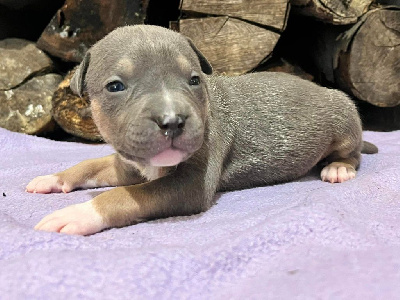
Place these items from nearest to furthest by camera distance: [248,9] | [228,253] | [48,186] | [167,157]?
1. [228,253]
2. [167,157]
3. [48,186]
4. [248,9]

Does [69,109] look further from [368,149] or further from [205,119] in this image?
[368,149]

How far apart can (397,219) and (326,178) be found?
997mm

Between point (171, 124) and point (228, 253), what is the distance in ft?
2.28

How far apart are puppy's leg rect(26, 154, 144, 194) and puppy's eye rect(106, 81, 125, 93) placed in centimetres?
78

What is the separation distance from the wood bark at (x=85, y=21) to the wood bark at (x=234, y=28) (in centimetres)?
63

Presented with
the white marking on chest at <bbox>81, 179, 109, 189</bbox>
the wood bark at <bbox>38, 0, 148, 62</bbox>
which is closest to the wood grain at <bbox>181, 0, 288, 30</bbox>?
the wood bark at <bbox>38, 0, 148, 62</bbox>

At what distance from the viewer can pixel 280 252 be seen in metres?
1.71

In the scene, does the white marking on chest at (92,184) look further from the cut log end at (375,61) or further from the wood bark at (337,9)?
the cut log end at (375,61)

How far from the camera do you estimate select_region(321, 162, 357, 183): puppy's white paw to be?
307cm

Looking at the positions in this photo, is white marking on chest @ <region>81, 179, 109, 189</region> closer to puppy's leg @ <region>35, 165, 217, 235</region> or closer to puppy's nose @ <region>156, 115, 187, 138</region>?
puppy's leg @ <region>35, 165, 217, 235</region>

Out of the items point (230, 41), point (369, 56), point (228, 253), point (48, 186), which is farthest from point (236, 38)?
point (228, 253)

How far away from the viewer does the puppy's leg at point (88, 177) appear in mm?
2918

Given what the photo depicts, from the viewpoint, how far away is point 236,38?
4.29 m

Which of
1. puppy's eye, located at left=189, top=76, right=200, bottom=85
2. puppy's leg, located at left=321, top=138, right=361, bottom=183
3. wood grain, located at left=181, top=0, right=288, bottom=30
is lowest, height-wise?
puppy's leg, located at left=321, top=138, right=361, bottom=183
